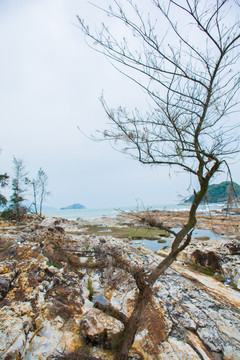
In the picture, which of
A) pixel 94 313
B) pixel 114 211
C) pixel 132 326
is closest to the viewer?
pixel 132 326

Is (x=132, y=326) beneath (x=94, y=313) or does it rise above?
above

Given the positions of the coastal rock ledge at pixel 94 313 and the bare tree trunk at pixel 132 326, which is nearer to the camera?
the bare tree trunk at pixel 132 326

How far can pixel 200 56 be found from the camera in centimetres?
212

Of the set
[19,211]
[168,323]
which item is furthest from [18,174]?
[168,323]

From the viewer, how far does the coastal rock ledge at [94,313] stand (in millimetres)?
2541

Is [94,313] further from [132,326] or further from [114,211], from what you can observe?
[114,211]

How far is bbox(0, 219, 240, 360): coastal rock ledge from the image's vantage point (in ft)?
8.34

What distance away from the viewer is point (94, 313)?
3039mm

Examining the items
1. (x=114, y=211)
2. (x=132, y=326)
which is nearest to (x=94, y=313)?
(x=132, y=326)

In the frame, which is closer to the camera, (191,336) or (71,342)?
(71,342)

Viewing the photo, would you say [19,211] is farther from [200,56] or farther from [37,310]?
[200,56]

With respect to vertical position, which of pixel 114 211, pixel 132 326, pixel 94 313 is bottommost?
pixel 114 211

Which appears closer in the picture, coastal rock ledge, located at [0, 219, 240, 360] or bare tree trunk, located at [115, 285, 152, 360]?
bare tree trunk, located at [115, 285, 152, 360]

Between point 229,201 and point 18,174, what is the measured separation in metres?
22.3
